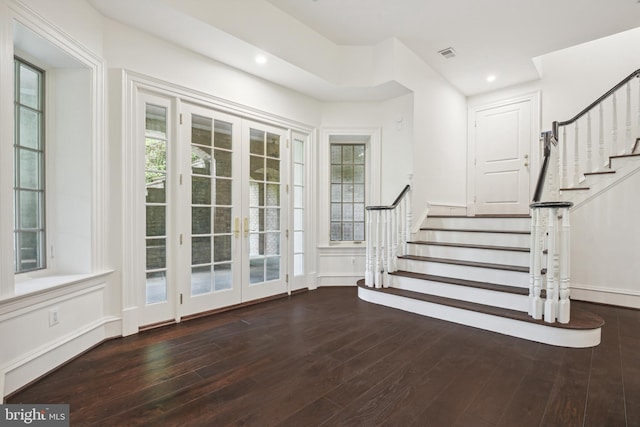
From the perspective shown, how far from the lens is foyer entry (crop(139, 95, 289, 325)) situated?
302 centimetres

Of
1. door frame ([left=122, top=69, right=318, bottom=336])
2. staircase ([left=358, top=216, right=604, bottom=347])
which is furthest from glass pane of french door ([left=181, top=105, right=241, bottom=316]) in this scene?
staircase ([left=358, top=216, right=604, bottom=347])

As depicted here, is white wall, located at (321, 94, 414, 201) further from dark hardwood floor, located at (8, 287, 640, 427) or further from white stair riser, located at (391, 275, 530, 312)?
dark hardwood floor, located at (8, 287, 640, 427)

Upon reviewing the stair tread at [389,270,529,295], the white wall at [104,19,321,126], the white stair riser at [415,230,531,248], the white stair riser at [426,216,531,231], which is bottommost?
the stair tread at [389,270,529,295]

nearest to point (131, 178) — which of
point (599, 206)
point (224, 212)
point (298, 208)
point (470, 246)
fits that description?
point (224, 212)

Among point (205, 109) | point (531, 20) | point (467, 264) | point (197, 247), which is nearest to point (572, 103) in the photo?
point (531, 20)

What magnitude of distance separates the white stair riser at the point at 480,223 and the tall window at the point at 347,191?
1079 millimetres

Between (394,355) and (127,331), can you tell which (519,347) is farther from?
(127,331)

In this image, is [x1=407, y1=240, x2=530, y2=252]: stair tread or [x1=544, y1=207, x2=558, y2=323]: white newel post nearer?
[x1=544, y1=207, x2=558, y2=323]: white newel post

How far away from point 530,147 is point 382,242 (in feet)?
10.3

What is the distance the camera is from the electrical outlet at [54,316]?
7.15 feet

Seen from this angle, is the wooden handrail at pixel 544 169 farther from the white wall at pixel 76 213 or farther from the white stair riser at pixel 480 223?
the white wall at pixel 76 213

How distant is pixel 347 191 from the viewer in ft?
16.0

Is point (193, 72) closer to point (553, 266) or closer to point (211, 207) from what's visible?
point (211, 207)

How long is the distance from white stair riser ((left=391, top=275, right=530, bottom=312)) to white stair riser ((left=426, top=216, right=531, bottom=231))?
117 cm
